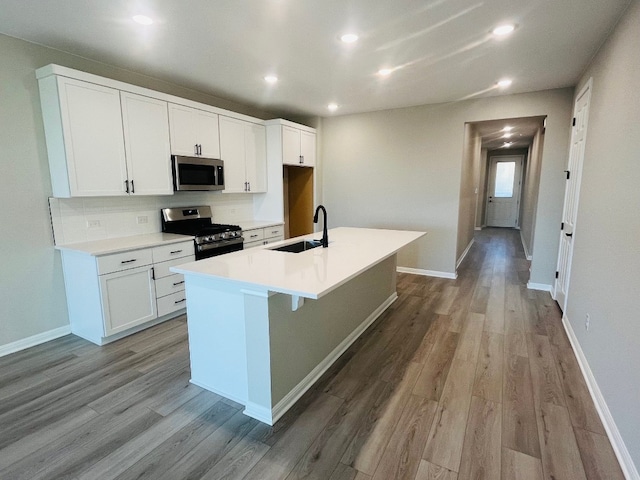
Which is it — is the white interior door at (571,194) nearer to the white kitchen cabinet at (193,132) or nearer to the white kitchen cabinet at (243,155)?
the white kitchen cabinet at (243,155)

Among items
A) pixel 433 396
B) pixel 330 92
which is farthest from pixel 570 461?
pixel 330 92

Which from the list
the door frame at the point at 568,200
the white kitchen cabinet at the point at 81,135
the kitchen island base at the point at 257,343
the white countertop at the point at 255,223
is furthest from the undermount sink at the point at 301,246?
the door frame at the point at 568,200

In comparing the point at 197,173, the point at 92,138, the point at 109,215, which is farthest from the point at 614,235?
the point at 109,215

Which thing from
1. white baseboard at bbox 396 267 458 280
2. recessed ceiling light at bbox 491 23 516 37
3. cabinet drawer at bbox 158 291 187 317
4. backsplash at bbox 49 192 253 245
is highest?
recessed ceiling light at bbox 491 23 516 37

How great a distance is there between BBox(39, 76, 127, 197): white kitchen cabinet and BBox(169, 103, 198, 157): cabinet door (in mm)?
559

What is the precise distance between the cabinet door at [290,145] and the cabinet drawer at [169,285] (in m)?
2.33

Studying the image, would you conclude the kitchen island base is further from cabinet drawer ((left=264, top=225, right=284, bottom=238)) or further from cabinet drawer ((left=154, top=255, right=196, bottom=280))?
cabinet drawer ((left=264, top=225, right=284, bottom=238))

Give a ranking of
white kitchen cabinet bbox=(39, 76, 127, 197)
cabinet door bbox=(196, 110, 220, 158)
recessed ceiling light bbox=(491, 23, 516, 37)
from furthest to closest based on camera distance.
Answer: cabinet door bbox=(196, 110, 220, 158) → white kitchen cabinet bbox=(39, 76, 127, 197) → recessed ceiling light bbox=(491, 23, 516, 37)

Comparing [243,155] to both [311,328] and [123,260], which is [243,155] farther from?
[311,328]

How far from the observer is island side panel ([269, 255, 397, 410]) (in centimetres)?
195

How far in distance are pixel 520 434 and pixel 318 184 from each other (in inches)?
180

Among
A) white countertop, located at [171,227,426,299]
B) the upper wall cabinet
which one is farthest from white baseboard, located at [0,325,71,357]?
white countertop, located at [171,227,426,299]

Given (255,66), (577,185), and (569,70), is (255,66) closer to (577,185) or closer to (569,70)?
(569,70)

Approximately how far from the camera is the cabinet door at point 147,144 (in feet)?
10.3
